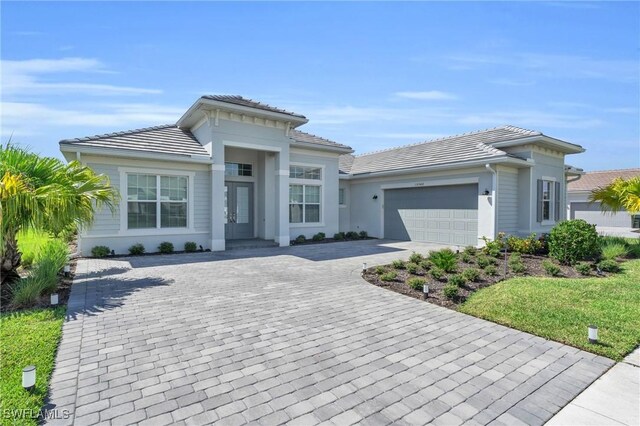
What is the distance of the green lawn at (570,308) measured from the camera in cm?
454

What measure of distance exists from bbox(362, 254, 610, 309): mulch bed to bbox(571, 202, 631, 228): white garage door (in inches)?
964

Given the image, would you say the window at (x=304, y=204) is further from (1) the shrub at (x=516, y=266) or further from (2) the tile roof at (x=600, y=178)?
(2) the tile roof at (x=600, y=178)

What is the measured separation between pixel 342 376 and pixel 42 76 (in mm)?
9913

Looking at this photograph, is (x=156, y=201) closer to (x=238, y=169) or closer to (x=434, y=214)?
(x=238, y=169)

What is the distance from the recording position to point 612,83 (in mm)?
9945

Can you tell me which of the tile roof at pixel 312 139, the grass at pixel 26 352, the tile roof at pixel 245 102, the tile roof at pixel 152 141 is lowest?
the grass at pixel 26 352

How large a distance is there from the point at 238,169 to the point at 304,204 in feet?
10.7

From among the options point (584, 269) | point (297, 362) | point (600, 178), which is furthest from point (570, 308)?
point (600, 178)

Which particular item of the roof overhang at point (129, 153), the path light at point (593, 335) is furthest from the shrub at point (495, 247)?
the roof overhang at point (129, 153)

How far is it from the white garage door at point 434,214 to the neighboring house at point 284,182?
0.15 ft

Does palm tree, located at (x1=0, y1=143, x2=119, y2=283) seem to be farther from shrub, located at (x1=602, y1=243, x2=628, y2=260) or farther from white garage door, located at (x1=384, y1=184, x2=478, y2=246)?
shrub, located at (x1=602, y1=243, x2=628, y2=260)

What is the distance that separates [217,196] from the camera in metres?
12.1

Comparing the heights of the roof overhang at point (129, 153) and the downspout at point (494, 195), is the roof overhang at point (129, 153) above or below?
above

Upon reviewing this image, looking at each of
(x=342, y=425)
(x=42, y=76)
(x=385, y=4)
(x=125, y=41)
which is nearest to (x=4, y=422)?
(x=342, y=425)
